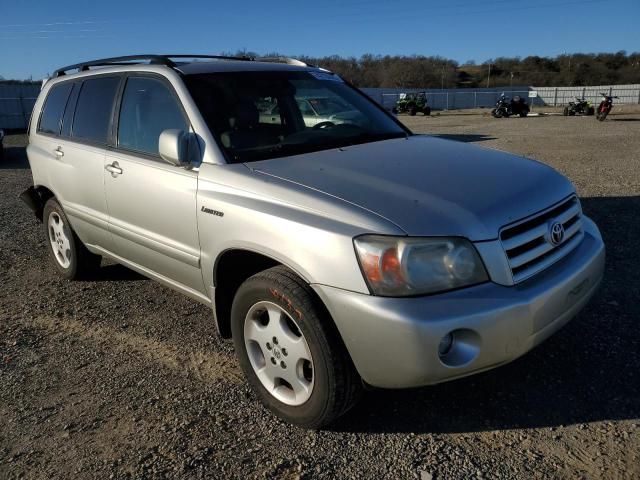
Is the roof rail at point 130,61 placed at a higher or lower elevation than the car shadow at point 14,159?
higher

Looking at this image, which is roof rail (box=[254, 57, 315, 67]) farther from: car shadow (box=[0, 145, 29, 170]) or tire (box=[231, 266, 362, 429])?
car shadow (box=[0, 145, 29, 170])

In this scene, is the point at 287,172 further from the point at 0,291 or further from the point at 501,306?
the point at 0,291

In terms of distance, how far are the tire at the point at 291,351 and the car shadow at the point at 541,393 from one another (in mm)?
274

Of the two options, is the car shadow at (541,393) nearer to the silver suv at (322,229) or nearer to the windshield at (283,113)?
the silver suv at (322,229)

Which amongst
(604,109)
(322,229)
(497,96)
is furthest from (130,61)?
(497,96)

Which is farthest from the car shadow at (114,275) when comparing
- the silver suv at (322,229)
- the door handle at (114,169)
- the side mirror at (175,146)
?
the side mirror at (175,146)

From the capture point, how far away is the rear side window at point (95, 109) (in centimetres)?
405

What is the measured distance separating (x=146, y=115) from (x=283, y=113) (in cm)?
92

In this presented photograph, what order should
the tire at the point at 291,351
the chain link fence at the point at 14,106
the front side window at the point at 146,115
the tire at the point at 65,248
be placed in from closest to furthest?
the tire at the point at 291,351 → the front side window at the point at 146,115 → the tire at the point at 65,248 → the chain link fence at the point at 14,106

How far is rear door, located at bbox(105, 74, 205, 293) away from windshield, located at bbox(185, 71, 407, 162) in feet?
0.77

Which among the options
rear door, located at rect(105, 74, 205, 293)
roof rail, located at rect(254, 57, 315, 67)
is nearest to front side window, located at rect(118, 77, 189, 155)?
rear door, located at rect(105, 74, 205, 293)

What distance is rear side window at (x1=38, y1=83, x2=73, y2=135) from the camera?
477 cm

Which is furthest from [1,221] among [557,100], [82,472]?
[557,100]

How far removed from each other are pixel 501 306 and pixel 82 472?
2021 mm
